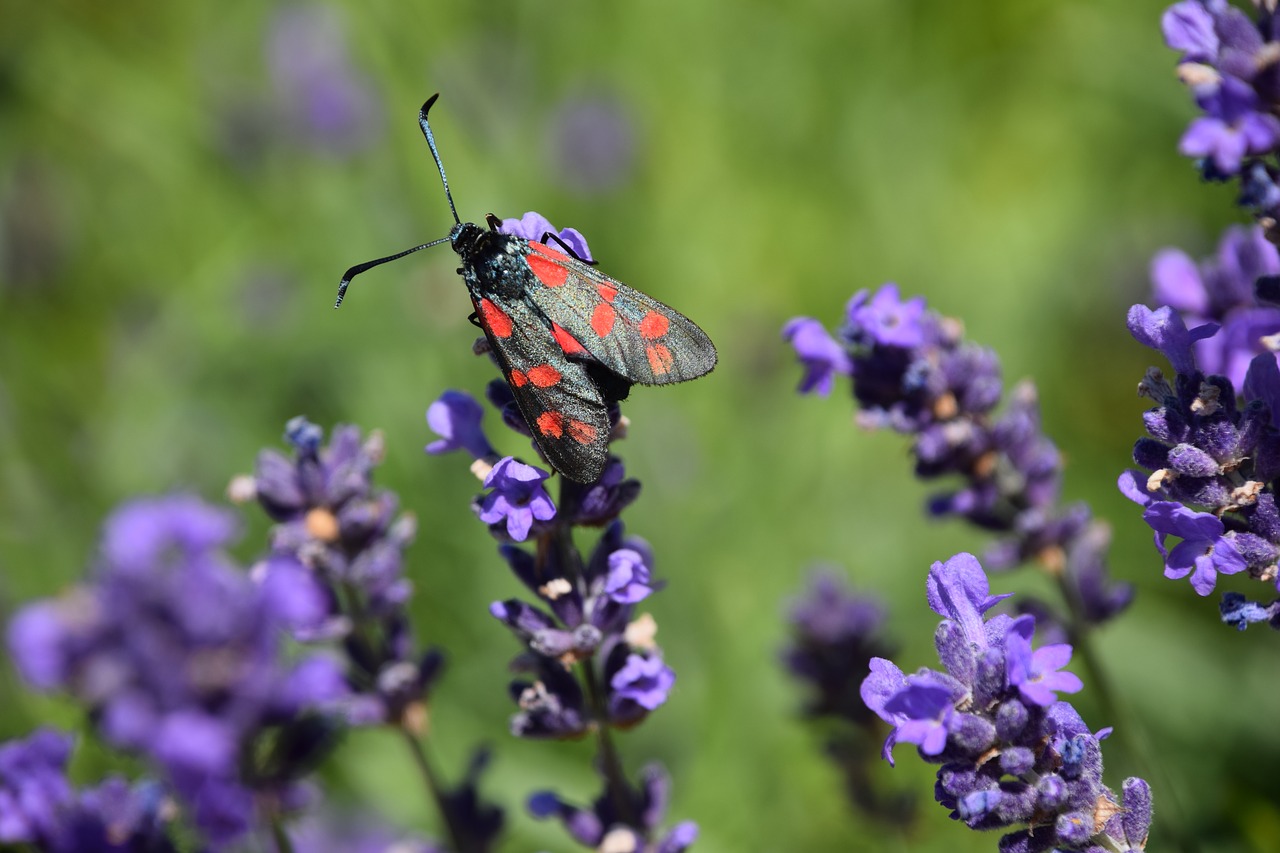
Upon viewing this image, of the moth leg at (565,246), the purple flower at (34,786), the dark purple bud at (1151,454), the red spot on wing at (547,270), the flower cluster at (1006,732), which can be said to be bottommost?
the flower cluster at (1006,732)

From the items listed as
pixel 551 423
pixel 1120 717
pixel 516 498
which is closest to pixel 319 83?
pixel 551 423

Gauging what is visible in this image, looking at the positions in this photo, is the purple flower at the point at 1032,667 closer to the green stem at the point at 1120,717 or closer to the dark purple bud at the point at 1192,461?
the dark purple bud at the point at 1192,461

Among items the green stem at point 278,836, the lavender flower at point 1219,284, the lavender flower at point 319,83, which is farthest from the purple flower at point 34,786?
the lavender flower at point 319,83

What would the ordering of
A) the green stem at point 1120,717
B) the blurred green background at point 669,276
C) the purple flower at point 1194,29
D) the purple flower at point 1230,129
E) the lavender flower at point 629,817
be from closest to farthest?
the purple flower at point 1230,129 < the purple flower at point 1194,29 < the lavender flower at point 629,817 < the green stem at point 1120,717 < the blurred green background at point 669,276

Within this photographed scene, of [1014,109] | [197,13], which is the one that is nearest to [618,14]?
[1014,109]

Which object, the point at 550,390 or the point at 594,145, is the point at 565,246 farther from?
the point at 594,145

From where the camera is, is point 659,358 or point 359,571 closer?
point 659,358

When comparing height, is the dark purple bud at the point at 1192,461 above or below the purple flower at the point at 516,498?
below
